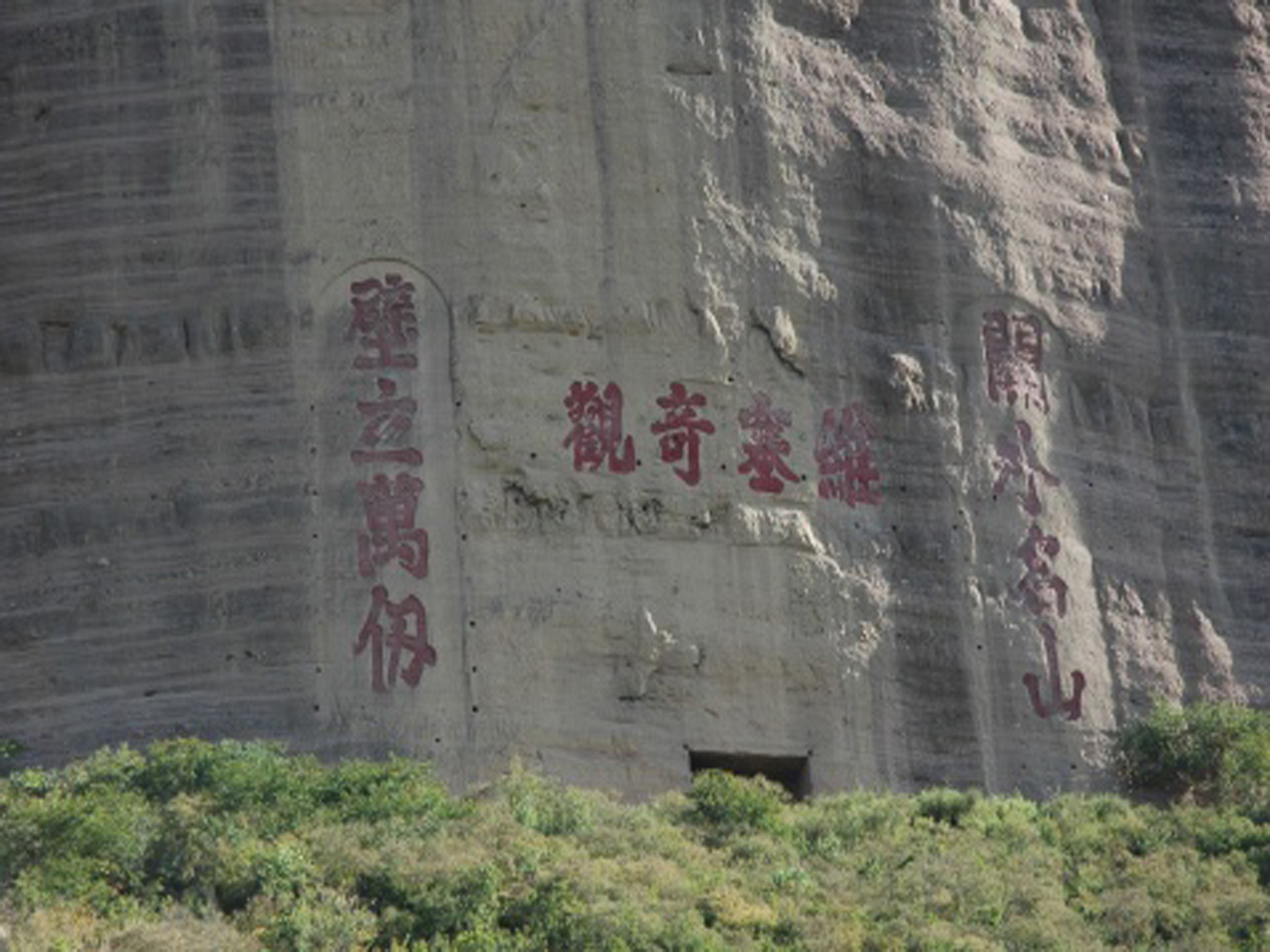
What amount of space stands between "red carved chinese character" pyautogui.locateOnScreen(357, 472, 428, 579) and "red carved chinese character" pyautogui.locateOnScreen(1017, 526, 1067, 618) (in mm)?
4502

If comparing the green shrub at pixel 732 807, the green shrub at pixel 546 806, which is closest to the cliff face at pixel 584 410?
the green shrub at pixel 546 806

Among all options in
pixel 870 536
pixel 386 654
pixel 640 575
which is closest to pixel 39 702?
pixel 386 654

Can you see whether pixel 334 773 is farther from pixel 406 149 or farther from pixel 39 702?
pixel 406 149

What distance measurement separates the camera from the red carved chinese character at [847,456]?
24438 millimetres

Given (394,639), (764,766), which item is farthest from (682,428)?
(394,639)

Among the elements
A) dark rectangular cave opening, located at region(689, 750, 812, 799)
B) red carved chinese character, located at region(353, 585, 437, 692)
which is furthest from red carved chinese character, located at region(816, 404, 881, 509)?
red carved chinese character, located at region(353, 585, 437, 692)

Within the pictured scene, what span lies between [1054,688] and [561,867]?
643 cm

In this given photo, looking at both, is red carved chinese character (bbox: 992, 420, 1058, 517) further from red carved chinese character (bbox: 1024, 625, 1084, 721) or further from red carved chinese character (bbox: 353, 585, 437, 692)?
red carved chinese character (bbox: 353, 585, 437, 692)

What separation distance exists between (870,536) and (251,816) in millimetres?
6232

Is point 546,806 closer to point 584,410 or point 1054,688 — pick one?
point 584,410

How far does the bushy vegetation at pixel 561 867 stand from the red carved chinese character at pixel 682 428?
2.90m

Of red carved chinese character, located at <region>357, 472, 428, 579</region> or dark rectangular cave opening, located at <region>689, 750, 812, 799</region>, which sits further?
dark rectangular cave opening, located at <region>689, 750, 812, 799</region>

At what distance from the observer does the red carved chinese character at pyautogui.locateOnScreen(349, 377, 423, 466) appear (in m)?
23.5

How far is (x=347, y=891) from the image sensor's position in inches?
735
